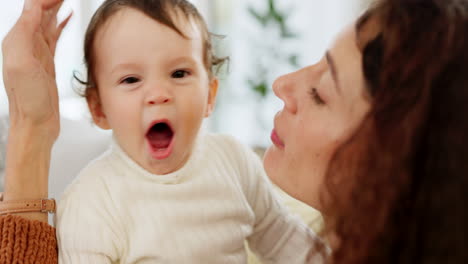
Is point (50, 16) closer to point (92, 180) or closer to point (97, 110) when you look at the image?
point (97, 110)

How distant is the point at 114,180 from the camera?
132cm

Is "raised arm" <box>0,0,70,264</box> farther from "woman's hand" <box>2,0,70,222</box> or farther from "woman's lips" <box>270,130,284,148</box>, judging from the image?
"woman's lips" <box>270,130,284,148</box>

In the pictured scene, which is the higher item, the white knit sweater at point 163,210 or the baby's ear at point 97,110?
A: the baby's ear at point 97,110

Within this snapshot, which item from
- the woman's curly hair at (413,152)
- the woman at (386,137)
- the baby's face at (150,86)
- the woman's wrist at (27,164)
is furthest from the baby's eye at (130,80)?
the woman's curly hair at (413,152)

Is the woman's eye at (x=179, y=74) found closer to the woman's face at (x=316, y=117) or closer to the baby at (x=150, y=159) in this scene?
the baby at (x=150, y=159)

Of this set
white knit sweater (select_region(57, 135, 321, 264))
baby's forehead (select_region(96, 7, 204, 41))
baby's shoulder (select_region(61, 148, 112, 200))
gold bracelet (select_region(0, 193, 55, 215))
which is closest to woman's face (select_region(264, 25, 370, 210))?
white knit sweater (select_region(57, 135, 321, 264))

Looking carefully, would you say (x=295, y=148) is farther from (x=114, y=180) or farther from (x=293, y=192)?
(x=114, y=180)

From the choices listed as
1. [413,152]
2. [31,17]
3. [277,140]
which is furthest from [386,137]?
[31,17]

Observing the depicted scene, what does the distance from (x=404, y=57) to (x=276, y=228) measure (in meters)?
0.83

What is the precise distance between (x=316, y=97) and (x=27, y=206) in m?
0.68

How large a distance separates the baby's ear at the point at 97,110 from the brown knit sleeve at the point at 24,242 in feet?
0.91

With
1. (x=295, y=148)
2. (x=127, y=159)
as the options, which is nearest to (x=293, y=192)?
(x=295, y=148)

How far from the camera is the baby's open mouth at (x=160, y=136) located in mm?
1324

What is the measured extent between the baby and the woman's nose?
0.23 metres
